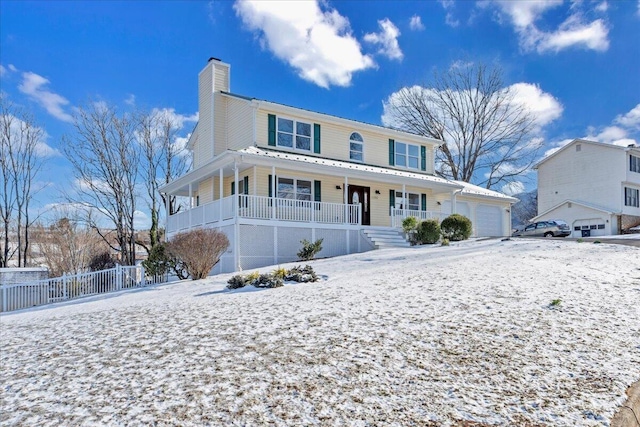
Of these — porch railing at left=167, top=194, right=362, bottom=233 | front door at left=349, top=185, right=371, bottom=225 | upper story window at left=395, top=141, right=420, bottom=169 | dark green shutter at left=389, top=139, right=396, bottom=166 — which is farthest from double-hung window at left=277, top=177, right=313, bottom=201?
upper story window at left=395, top=141, right=420, bottom=169

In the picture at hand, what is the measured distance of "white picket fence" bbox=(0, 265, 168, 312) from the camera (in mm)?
14438

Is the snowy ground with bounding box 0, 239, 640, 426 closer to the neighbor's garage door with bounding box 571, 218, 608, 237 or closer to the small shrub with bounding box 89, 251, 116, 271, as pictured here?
the small shrub with bounding box 89, 251, 116, 271

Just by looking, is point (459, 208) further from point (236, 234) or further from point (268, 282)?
point (268, 282)

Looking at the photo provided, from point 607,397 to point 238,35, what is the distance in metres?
20.2

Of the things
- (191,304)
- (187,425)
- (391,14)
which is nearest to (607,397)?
(187,425)

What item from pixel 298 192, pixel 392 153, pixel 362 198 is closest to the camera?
pixel 298 192

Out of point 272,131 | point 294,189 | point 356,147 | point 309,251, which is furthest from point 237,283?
point 356,147

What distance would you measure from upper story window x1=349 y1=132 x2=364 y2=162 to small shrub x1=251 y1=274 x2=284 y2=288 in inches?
485

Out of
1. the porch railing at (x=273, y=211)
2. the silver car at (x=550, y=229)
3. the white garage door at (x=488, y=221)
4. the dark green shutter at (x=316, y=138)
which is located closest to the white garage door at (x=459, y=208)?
the white garage door at (x=488, y=221)

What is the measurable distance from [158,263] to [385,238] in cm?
887

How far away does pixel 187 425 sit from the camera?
3492 millimetres

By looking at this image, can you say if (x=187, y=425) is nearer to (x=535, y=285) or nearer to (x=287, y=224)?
(x=535, y=285)

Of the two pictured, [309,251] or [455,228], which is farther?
[455,228]

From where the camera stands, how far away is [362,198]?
20484mm
